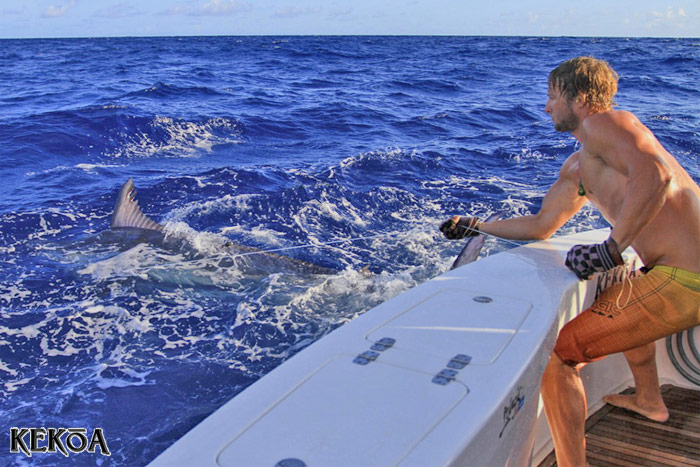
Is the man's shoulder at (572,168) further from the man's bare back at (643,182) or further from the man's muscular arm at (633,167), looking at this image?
the man's muscular arm at (633,167)

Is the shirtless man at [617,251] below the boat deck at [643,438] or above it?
above

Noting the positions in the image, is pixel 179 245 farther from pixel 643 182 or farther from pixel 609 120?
pixel 643 182

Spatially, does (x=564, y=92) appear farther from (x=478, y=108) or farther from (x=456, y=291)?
(x=478, y=108)

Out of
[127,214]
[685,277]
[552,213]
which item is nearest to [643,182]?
[685,277]

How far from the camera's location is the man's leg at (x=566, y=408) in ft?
7.95

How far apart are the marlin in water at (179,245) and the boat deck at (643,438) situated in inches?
113

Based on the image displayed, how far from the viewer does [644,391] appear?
3.03m

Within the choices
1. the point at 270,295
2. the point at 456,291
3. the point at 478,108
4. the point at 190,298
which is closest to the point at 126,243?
the point at 190,298

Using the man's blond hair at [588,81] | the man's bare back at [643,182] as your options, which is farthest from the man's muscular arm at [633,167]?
the man's blond hair at [588,81]

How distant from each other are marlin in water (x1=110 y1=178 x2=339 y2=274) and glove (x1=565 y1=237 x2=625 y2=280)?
10.0 ft

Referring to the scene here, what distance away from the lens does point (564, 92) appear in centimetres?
251

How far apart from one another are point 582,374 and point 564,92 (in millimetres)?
1402

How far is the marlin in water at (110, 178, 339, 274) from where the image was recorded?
554cm

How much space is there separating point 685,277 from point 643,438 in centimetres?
93
